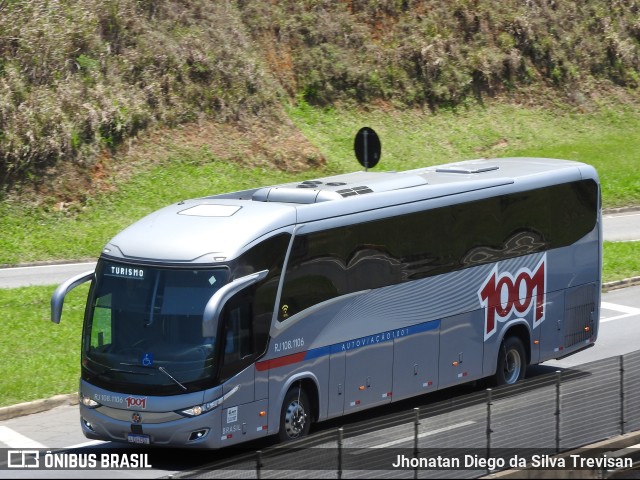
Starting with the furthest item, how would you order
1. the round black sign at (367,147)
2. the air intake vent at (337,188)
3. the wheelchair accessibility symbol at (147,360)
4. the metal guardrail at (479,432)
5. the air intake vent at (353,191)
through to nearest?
the round black sign at (367,147)
the air intake vent at (353,191)
the air intake vent at (337,188)
the wheelchair accessibility symbol at (147,360)
the metal guardrail at (479,432)

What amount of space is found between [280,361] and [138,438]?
2073 mm

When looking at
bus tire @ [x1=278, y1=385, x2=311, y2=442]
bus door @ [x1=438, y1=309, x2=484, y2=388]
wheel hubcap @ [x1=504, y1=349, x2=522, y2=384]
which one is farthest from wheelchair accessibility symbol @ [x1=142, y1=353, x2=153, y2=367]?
wheel hubcap @ [x1=504, y1=349, x2=522, y2=384]

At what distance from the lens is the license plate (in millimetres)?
13469

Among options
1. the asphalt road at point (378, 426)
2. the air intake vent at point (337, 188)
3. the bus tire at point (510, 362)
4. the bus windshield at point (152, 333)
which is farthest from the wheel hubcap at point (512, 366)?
the bus windshield at point (152, 333)

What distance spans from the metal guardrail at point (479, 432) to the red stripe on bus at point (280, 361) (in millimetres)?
2510

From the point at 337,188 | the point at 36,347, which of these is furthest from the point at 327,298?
the point at 36,347

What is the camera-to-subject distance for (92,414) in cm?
1391

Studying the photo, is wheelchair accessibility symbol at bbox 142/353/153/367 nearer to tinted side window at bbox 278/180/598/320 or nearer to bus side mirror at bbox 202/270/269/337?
bus side mirror at bbox 202/270/269/337

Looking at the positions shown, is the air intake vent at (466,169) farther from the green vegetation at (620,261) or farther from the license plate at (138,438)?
the green vegetation at (620,261)

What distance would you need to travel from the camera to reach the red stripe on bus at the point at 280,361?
1405cm

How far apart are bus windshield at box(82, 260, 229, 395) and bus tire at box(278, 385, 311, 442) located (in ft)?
5.07

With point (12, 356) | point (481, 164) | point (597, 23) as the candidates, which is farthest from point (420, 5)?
point (12, 356)

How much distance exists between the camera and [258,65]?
41000 mm

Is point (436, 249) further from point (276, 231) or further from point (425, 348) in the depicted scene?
point (276, 231)
